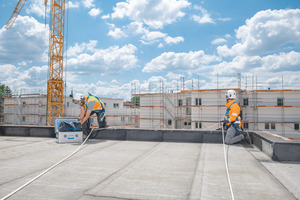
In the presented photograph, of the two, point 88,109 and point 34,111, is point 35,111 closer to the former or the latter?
point 34,111

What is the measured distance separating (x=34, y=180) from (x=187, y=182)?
3.07 metres

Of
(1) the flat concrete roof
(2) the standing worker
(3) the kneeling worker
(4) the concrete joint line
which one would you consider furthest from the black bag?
(2) the standing worker

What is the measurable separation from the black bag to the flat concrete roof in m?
2.19

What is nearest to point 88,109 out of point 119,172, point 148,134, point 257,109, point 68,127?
point 68,127

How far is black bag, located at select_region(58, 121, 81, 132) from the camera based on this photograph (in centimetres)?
1014

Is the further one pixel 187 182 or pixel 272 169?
pixel 272 169

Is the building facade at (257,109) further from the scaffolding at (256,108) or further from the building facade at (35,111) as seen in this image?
the building facade at (35,111)

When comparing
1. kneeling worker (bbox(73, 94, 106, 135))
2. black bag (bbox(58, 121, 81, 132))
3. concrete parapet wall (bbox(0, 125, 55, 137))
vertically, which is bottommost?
A: concrete parapet wall (bbox(0, 125, 55, 137))

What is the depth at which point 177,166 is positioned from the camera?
608cm

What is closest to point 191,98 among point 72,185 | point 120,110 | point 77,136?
point 120,110

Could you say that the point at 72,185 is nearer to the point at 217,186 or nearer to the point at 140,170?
the point at 140,170

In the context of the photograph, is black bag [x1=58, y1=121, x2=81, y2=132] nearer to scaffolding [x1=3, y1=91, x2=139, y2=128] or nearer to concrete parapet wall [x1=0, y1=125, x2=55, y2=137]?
concrete parapet wall [x1=0, y1=125, x2=55, y2=137]

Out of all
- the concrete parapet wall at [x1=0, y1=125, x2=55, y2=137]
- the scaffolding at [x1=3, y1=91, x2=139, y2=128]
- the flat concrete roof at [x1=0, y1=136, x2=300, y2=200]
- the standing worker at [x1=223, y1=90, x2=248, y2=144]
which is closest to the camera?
the flat concrete roof at [x1=0, y1=136, x2=300, y2=200]

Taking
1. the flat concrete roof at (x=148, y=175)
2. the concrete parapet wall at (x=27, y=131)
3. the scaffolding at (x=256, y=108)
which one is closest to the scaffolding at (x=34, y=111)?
the scaffolding at (x=256, y=108)
